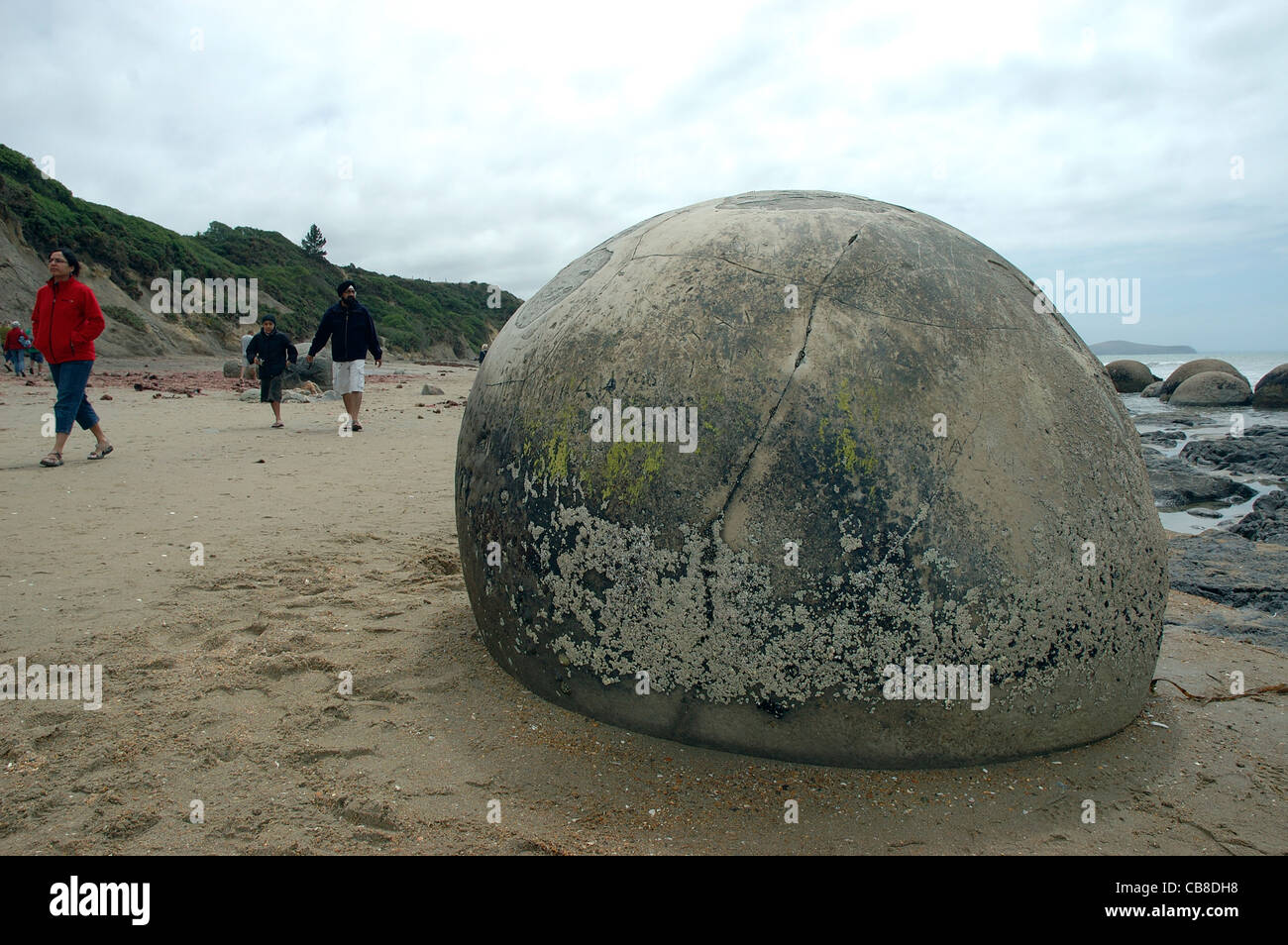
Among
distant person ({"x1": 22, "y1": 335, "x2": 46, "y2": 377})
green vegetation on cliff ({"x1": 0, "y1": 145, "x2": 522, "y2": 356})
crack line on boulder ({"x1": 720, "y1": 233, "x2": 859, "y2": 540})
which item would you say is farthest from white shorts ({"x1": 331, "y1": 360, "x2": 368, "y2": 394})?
green vegetation on cliff ({"x1": 0, "y1": 145, "x2": 522, "y2": 356})

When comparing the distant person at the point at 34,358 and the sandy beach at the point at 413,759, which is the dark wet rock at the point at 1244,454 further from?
the distant person at the point at 34,358

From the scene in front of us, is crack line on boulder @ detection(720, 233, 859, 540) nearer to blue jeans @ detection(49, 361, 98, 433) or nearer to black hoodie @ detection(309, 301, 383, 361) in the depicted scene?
blue jeans @ detection(49, 361, 98, 433)

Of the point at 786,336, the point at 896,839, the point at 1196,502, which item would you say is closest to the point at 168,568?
the point at 786,336

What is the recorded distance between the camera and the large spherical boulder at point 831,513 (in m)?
2.39

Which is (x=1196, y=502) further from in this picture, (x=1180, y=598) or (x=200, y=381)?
(x=200, y=381)

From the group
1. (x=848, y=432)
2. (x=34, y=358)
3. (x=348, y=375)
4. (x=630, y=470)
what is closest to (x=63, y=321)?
(x=348, y=375)

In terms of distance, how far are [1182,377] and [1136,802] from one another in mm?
28467

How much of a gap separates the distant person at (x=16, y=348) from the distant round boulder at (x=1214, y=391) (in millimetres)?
28572

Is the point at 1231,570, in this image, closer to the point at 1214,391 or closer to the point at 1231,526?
the point at 1231,526

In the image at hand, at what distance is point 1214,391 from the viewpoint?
23297mm

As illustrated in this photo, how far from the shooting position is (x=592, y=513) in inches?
102

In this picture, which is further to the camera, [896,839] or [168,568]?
[168,568]

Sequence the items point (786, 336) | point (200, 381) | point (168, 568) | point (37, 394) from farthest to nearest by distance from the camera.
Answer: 1. point (200, 381)
2. point (37, 394)
3. point (168, 568)
4. point (786, 336)
